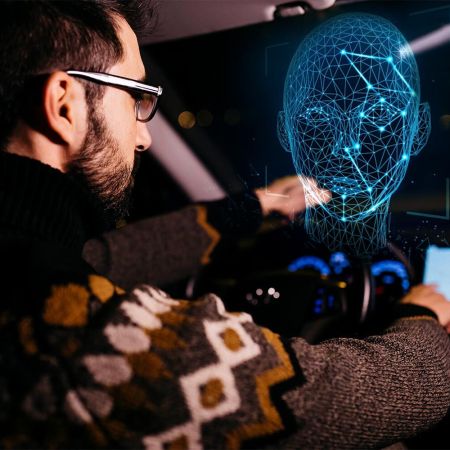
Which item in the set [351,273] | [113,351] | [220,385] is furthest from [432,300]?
[113,351]

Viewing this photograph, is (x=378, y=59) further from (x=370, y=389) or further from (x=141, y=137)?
(x=370, y=389)

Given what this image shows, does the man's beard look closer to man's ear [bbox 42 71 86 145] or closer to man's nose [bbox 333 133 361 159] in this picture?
man's ear [bbox 42 71 86 145]

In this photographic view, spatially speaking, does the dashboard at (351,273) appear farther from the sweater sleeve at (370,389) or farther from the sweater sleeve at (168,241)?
the sweater sleeve at (370,389)

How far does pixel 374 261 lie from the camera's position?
1244 millimetres

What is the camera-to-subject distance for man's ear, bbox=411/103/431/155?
991 mm

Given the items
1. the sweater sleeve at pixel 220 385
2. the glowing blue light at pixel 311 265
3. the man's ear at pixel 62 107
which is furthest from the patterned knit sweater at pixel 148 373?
the glowing blue light at pixel 311 265

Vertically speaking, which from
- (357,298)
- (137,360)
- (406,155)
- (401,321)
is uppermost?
(406,155)

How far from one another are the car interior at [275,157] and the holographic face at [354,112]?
1.1 inches

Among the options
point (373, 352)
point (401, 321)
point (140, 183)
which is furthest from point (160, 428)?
point (140, 183)

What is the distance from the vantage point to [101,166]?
926 mm

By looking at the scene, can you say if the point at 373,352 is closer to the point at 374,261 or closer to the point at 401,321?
the point at 401,321

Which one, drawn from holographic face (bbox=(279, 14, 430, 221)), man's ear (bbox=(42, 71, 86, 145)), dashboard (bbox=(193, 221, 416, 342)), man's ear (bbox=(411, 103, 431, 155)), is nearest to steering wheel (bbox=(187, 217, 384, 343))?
dashboard (bbox=(193, 221, 416, 342))

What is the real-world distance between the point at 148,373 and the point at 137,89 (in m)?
0.61

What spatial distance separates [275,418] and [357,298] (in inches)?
29.5
